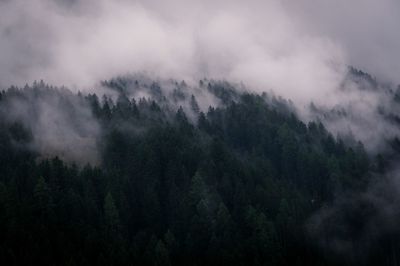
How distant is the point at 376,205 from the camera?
14662 centimetres

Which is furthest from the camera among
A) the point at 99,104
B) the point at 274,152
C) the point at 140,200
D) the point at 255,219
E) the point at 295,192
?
the point at 99,104

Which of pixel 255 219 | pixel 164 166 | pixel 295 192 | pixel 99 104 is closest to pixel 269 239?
pixel 255 219

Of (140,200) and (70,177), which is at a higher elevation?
(70,177)

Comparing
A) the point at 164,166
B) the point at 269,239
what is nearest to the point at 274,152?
the point at 164,166

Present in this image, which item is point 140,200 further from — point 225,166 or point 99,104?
point 99,104

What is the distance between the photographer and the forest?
111m

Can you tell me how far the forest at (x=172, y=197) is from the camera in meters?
111

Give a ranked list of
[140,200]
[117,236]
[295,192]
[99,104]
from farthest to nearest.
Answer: [99,104]
[295,192]
[140,200]
[117,236]

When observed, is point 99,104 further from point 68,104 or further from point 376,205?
point 376,205

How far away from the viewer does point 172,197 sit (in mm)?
136000

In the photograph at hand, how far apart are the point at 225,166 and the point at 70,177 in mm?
45471

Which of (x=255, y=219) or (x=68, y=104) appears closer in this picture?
(x=255, y=219)

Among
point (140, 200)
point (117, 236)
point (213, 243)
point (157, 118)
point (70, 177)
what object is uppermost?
point (157, 118)

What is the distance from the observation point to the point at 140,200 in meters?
135
